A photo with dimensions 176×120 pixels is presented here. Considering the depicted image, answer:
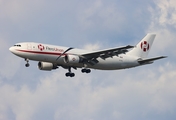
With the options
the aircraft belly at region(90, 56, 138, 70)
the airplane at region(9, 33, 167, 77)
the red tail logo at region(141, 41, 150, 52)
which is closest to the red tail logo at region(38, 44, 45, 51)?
the airplane at region(9, 33, 167, 77)

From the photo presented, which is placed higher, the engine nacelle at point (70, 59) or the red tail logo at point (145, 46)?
the red tail logo at point (145, 46)

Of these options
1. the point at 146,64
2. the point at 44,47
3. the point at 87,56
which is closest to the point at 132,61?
the point at 146,64

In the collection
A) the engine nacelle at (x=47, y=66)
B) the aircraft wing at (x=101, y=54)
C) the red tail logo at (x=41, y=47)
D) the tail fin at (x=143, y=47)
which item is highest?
the tail fin at (x=143, y=47)

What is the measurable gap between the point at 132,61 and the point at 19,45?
19.2 m

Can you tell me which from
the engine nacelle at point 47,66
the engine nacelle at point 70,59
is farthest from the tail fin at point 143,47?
the engine nacelle at point 47,66

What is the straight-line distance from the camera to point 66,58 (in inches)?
4026

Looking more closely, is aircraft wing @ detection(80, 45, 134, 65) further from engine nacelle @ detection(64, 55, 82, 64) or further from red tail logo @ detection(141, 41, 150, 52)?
red tail logo @ detection(141, 41, 150, 52)

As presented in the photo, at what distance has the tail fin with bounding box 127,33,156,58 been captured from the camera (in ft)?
371

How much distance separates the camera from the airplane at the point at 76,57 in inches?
3959

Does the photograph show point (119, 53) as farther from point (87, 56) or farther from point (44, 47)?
point (44, 47)

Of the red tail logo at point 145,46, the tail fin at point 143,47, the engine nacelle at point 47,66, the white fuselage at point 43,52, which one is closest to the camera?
the white fuselage at point 43,52

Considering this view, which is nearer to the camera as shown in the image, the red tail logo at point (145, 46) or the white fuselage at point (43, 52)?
the white fuselage at point (43, 52)

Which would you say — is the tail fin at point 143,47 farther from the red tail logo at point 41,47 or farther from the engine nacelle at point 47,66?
the red tail logo at point 41,47

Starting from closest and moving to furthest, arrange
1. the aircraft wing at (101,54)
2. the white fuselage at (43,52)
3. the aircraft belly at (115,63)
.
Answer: the white fuselage at (43,52) → the aircraft wing at (101,54) → the aircraft belly at (115,63)
